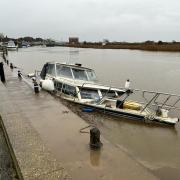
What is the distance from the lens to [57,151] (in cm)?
689

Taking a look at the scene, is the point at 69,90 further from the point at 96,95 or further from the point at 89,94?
the point at 96,95

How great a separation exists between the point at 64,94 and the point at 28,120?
7.90m

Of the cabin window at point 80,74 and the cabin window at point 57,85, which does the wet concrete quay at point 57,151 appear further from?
the cabin window at point 80,74

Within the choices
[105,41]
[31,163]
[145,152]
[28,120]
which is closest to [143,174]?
[31,163]

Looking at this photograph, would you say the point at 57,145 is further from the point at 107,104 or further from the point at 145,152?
the point at 107,104

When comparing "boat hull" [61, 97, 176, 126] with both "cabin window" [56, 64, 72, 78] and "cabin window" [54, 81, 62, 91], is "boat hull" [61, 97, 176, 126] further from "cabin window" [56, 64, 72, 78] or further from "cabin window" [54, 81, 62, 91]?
"cabin window" [56, 64, 72, 78]

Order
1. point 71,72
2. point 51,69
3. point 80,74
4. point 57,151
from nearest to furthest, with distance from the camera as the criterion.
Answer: point 57,151 → point 71,72 → point 80,74 → point 51,69

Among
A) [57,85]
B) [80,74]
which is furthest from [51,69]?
[80,74]

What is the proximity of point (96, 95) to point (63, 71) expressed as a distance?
2907 millimetres

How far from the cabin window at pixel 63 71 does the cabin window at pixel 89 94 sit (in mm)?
1652

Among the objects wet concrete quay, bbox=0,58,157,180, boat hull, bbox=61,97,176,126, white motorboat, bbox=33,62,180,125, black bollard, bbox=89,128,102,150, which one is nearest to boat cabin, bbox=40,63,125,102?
white motorboat, bbox=33,62,180,125

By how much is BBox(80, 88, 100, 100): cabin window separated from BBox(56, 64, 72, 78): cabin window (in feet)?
5.42

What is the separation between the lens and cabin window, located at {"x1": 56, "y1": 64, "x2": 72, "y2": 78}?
1738 cm

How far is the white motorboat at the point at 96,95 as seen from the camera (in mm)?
14242
